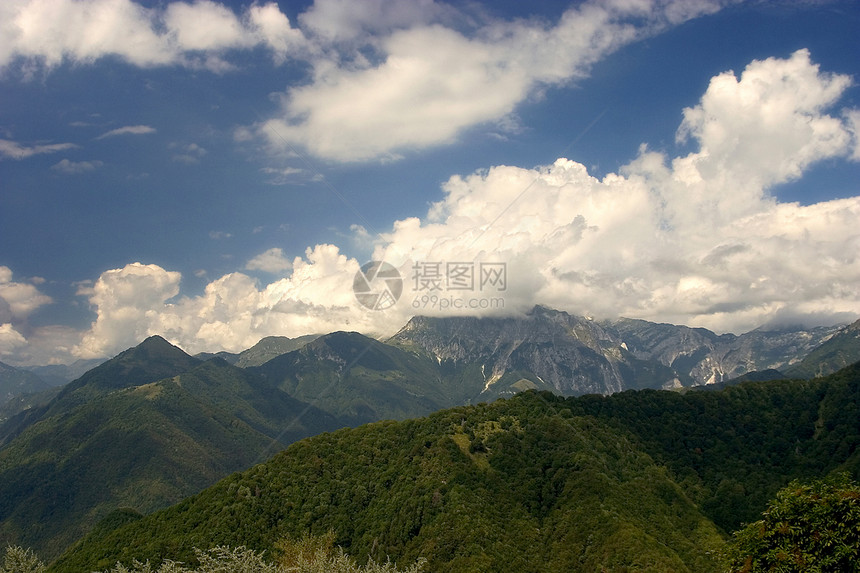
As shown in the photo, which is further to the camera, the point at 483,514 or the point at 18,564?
the point at 483,514

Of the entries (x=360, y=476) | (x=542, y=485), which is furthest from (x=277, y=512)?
(x=542, y=485)

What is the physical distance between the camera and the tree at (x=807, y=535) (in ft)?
132

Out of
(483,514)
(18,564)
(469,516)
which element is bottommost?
(483,514)

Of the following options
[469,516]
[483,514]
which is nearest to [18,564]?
[469,516]

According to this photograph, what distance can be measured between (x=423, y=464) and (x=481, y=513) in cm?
3242

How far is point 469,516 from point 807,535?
12895 cm

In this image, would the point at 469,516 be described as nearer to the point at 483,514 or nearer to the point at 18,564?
the point at 483,514

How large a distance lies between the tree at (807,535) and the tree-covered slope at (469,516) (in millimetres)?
103361

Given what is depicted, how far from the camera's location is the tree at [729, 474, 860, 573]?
40.1 m

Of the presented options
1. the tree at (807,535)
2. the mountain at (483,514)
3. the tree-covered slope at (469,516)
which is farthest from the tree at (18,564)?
→ the tree at (807,535)

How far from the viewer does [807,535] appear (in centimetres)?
4275

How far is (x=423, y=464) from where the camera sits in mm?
190625

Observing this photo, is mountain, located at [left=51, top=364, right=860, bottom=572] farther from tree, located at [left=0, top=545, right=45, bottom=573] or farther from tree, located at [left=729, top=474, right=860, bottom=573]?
tree, located at [left=729, top=474, right=860, bottom=573]

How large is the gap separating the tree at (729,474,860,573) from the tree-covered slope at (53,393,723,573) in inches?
4069
